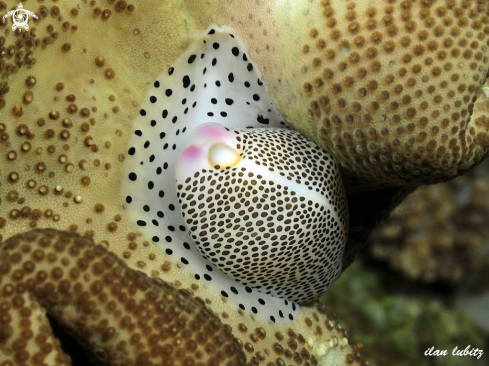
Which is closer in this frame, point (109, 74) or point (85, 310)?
point (85, 310)

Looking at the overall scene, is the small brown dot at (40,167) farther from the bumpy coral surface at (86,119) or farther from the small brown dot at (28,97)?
the small brown dot at (28,97)

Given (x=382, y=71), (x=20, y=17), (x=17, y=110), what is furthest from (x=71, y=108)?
(x=382, y=71)

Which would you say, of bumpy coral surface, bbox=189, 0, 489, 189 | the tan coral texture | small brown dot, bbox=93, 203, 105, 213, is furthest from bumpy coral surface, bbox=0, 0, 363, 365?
the tan coral texture

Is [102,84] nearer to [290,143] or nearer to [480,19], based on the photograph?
[290,143]

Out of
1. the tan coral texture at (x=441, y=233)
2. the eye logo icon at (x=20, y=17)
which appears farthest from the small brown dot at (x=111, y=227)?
the tan coral texture at (x=441, y=233)

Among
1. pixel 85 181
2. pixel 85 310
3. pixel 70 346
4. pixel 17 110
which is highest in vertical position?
pixel 17 110

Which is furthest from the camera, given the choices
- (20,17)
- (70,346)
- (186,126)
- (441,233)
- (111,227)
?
(441,233)

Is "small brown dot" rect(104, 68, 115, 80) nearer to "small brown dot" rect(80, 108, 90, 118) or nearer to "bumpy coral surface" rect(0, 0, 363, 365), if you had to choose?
"bumpy coral surface" rect(0, 0, 363, 365)

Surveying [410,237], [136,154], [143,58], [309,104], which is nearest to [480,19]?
[309,104]

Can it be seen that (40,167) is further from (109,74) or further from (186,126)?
(186,126)
